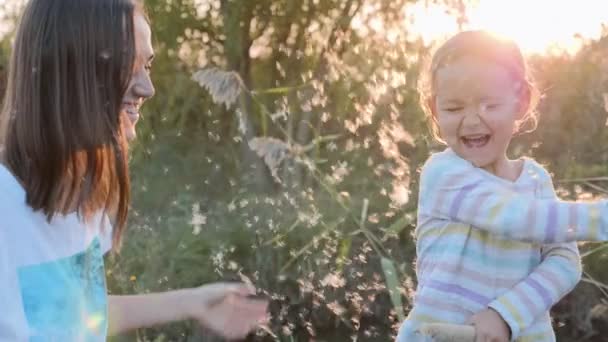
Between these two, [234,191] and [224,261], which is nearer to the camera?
[224,261]

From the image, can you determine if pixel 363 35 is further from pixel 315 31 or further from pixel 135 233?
pixel 135 233

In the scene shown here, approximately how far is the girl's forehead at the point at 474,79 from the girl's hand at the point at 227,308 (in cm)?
50

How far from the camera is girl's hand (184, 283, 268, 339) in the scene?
1.64 metres

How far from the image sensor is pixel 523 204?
1.70 m

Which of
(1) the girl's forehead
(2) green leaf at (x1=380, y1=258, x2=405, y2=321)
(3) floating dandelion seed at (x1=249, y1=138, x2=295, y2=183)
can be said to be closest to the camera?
(1) the girl's forehead

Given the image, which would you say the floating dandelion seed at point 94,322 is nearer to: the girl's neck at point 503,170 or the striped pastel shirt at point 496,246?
the striped pastel shirt at point 496,246

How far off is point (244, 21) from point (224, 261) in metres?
1.41

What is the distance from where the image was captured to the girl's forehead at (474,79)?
1.79 m

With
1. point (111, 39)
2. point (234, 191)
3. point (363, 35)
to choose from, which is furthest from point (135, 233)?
point (111, 39)

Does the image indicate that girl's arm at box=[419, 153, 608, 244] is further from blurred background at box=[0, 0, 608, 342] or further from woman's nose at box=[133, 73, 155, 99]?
blurred background at box=[0, 0, 608, 342]

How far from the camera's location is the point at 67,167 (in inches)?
64.6

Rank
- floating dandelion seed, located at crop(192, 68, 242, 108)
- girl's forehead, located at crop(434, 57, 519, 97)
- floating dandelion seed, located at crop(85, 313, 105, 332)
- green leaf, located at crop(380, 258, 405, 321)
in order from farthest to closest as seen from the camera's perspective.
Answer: floating dandelion seed, located at crop(192, 68, 242, 108) → green leaf, located at crop(380, 258, 405, 321) → girl's forehead, located at crop(434, 57, 519, 97) → floating dandelion seed, located at crop(85, 313, 105, 332)

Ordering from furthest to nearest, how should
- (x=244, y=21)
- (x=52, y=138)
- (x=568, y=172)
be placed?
(x=244, y=21) < (x=568, y=172) < (x=52, y=138)

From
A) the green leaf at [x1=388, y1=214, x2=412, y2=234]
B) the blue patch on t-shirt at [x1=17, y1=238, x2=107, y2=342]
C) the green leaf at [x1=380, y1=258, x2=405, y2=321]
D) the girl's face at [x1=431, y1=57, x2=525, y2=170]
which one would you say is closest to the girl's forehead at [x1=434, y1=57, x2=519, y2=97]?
the girl's face at [x1=431, y1=57, x2=525, y2=170]
